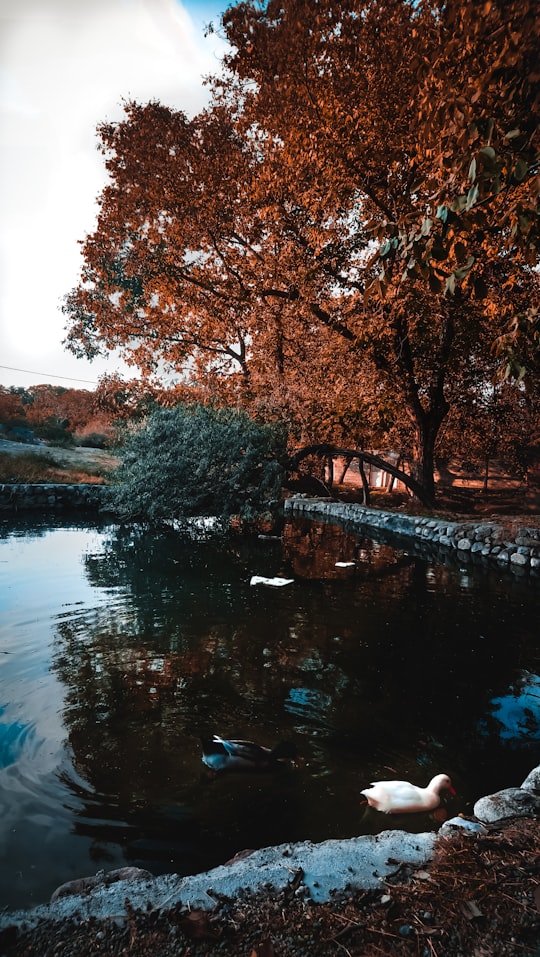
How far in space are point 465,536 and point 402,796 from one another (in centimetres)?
1203

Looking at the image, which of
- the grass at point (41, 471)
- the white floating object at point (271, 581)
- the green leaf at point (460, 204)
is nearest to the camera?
the green leaf at point (460, 204)

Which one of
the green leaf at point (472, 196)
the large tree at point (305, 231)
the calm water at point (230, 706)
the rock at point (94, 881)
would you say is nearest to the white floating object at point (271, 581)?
the calm water at point (230, 706)

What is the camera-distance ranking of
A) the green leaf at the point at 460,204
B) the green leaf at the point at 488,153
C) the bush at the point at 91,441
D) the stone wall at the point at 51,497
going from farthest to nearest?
1. the bush at the point at 91,441
2. the stone wall at the point at 51,497
3. the green leaf at the point at 460,204
4. the green leaf at the point at 488,153

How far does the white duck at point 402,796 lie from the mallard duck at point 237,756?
0.77 meters

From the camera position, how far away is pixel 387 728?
4488 millimetres

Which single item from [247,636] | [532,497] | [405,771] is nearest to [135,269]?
[247,636]

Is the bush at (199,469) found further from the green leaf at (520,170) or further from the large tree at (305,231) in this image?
the green leaf at (520,170)

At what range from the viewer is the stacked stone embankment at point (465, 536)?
1257 cm

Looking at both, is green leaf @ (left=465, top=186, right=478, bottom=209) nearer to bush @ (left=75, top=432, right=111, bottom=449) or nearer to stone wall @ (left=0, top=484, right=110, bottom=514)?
stone wall @ (left=0, top=484, right=110, bottom=514)

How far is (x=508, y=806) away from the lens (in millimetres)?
2953

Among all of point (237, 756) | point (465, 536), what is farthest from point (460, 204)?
point (465, 536)

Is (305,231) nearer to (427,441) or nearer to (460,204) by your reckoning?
(427,441)

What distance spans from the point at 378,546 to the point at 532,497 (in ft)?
56.1

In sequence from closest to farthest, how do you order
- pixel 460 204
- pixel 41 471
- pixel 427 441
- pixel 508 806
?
pixel 460 204, pixel 508 806, pixel 427 441, pixel 41 471
